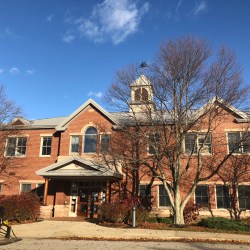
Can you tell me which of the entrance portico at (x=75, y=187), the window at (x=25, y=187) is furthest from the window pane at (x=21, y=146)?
the entrance portico at (x=75, y=187)

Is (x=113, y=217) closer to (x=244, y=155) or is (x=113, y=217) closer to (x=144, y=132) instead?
(x=144, y=132)

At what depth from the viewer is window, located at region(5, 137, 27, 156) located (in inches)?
998

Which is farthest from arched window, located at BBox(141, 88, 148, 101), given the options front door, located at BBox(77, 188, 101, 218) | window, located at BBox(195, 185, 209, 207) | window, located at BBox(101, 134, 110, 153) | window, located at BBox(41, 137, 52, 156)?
window, located at BBox(41, 137, 52, 156)

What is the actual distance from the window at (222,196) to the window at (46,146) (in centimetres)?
1380

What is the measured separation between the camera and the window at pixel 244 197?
20.4m

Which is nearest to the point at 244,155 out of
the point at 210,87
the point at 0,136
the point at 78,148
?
the point at 210,87

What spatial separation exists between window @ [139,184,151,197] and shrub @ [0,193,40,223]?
25.0 feet

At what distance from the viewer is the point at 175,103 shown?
17.7m

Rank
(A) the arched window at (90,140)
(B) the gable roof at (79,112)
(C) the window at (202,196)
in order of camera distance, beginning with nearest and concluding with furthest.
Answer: (C) the window at (202,196) < (A) the arched window at (90,140) < (B) the gable roof at (79,112)

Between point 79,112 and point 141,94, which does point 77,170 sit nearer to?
point 79,112

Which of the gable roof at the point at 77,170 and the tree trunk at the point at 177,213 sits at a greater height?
the gable roof at the point at 77,170

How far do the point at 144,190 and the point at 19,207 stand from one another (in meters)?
8.95

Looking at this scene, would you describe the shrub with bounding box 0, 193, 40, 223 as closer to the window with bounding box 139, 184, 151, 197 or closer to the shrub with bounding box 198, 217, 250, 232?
the window with bounding box 139, 184, 151, 197

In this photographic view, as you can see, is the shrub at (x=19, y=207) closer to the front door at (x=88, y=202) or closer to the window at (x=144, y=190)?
the front door at (x=88, y=202)
